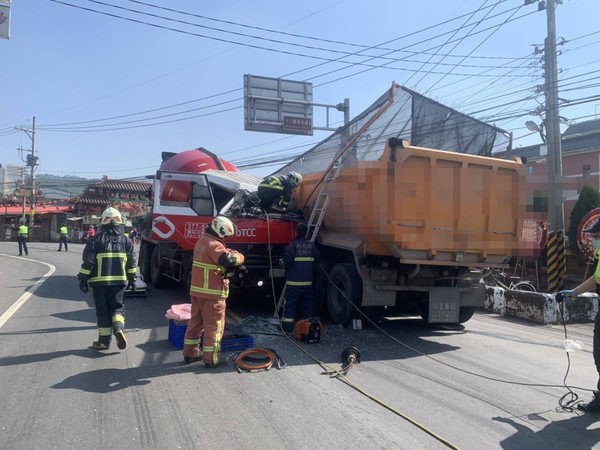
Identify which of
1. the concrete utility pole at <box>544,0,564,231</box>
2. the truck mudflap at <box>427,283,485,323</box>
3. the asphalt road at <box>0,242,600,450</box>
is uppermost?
the concrete utility pole at <box>544,0,564,231</box>

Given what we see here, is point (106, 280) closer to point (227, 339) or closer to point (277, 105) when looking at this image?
point (227, 339)

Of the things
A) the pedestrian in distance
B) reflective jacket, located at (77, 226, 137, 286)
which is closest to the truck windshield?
reflective jacket, located at (77, 226, 137, 286)

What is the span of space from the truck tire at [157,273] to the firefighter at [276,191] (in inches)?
141

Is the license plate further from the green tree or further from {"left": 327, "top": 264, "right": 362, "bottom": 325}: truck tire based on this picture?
the green tree

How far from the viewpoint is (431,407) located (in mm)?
4324

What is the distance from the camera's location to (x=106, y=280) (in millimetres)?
5742

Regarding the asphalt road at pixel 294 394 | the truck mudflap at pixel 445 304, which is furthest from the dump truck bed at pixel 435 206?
the asphalt road at pixel 294 394

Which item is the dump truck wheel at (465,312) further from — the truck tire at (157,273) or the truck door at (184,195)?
the truck tire at (157,273)

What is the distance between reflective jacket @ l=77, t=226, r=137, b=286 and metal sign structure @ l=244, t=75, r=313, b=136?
1474 centimetres

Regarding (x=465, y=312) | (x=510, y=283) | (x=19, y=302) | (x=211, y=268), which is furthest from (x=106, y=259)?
(x=510, y=283)

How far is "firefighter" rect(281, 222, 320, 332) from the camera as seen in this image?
23.1ft

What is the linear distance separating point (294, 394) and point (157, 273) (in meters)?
7.43

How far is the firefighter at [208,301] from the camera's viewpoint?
17.1 feet

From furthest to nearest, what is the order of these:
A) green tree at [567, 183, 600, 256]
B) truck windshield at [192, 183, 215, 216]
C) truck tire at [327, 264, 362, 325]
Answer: green tree at [567, 183, 600, 256]
truck windshield at [192, 183, 215, 216]
truck tire at [327, 264, 362, 325]
